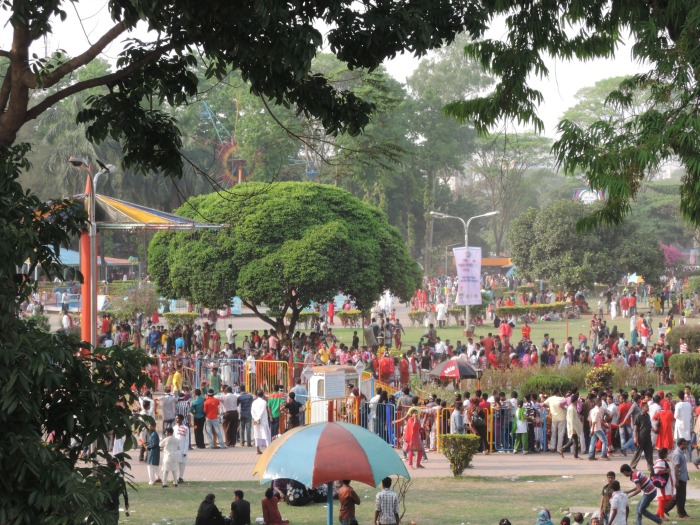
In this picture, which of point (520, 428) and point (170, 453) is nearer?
point (170, 453)

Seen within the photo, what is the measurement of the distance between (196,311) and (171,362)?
19.2 meters

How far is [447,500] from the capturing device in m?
14.9

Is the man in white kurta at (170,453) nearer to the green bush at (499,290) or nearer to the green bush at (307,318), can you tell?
the green bush at (307,318)

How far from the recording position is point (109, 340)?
96.1ft

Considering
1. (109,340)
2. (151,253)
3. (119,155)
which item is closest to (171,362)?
(109,340)

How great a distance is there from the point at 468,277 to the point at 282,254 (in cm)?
718

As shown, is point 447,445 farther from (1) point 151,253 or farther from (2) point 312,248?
(1) point 151,253

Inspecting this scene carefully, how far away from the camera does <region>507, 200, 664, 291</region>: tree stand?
1866 inches

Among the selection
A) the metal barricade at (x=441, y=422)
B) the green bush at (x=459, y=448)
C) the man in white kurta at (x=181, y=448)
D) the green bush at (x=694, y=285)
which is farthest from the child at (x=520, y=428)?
the green bush at (x=694, y=285)

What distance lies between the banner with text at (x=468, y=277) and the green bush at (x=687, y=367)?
8.28m

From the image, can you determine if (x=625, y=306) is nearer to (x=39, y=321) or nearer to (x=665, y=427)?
(x=665, y=427)

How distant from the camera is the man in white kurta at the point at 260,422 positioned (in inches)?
728

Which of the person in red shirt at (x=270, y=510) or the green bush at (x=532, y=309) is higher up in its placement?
the green bush at (x=532, y=309)

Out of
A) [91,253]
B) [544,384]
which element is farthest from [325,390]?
[544,384]
